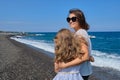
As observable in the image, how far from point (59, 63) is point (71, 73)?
0.21m

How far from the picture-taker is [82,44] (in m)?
4.03

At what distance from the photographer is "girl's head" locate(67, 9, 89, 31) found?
427 centimetres

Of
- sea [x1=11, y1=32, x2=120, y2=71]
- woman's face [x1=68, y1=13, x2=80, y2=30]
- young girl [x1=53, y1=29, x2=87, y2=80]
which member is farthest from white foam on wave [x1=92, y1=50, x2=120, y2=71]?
young girl [x1=53, y1=29, x2=87, y2=80]

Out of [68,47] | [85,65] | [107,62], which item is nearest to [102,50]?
[107,62]

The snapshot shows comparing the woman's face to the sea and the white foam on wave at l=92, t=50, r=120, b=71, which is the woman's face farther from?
the white foam on wave at l=92, t=50, r=120, b=71

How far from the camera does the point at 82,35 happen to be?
412 centimetres

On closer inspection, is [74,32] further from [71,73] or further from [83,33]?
[71,73]

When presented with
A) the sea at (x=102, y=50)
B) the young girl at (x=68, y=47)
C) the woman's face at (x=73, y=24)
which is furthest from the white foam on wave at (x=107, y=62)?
the young girl at (x=68, y=47)

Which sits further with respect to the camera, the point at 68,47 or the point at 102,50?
the point at 102,50

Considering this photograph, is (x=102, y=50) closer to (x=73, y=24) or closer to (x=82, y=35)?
(x=73, y=24)

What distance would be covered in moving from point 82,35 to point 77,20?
0.27m

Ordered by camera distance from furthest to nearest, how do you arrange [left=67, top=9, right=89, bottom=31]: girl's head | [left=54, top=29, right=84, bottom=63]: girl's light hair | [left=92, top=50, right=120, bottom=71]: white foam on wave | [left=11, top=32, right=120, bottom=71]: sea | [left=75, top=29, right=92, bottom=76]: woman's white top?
[left=11, top=32, right=120, bottom=71]: sea → [left=92, top=50, right=120, bottom=71]: white foam on wave → [left=67, top=9, right=89, bottom=31]: girl's head → [left=75, top=29, right=92, bottom=76]: woman's white top → [left=54, top=29, right=84, bottom=63]: girl's light hair

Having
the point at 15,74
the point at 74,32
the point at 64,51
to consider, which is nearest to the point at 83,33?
the point at 74,32

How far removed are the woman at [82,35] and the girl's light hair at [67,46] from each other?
0.07 m
